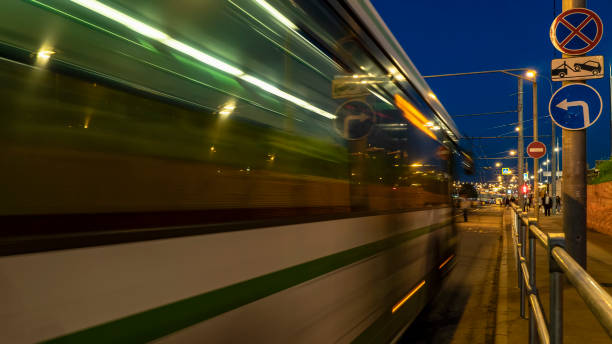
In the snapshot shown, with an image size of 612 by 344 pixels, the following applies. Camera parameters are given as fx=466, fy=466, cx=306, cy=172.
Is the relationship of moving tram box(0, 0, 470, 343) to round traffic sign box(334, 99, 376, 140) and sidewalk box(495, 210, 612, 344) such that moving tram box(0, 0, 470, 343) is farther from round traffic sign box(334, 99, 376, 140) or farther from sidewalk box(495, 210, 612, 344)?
sidewalk box(495, 210, 612, 344)

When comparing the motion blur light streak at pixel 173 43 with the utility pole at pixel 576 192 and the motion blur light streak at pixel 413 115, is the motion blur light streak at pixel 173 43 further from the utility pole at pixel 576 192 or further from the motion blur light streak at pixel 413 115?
the utility pole at pixel 576 192

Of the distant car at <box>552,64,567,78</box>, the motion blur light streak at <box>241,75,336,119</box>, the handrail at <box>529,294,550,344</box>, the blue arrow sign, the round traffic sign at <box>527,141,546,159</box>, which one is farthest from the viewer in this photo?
the round traffic sign at <box>527,141,546,159</box>

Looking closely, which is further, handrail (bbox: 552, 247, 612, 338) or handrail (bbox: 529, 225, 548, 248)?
handrail (bbox: 529, 225, 548, 248)

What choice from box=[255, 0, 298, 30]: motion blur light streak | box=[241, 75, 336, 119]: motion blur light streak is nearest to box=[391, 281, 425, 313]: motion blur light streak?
box=[241, 75, 336, 119]: motion blur light streak

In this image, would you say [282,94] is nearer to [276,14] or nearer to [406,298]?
[276,14]

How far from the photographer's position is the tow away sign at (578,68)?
5.78 metres

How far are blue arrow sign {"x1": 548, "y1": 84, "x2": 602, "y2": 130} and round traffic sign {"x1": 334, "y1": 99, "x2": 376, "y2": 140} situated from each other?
11.2 ft

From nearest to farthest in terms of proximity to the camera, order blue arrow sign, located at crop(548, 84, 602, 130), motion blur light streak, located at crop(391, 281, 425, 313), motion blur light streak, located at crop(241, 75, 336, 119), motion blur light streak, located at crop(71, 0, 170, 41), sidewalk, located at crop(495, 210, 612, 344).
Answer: motion blur light streak, located at crop(71, 0, 170, 41), motion blur light streak, located at crop(241, 75, 336, 119), motion blur light streak, located at crop(391, 281, 425, 313), sidewalk, located at crop(495, 210, 612, 344), blue arrow sign, located at crop(548, 84, 602, 130)

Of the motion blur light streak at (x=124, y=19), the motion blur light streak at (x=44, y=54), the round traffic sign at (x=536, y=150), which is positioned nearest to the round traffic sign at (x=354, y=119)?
the motion blur light streak at (x=124, y=19)

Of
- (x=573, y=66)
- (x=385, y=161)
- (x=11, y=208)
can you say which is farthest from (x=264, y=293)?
(x=573, y=66)

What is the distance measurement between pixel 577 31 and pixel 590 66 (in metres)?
0.47

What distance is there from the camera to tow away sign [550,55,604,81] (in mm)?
5782

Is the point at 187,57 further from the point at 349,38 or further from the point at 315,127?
the point at 349,38

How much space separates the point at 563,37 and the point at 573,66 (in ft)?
1.28
